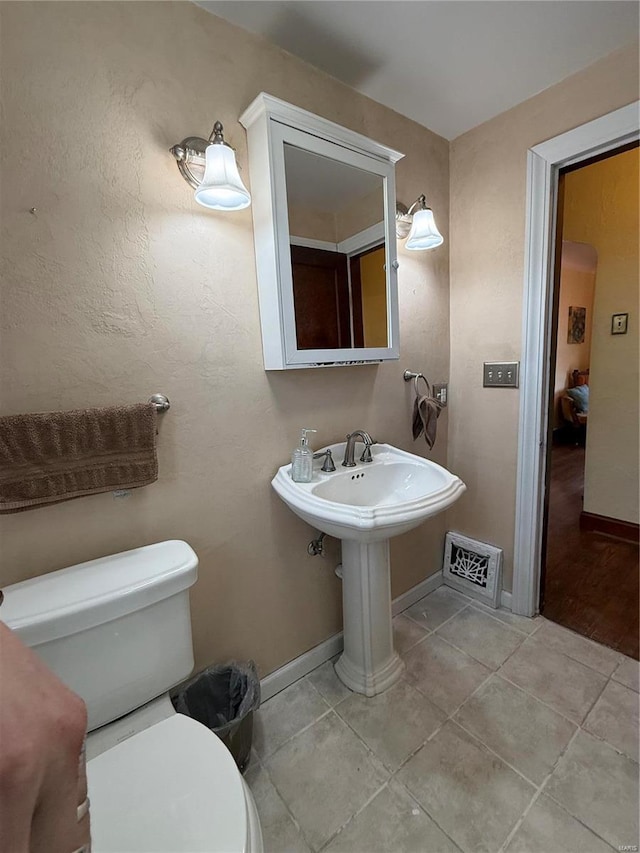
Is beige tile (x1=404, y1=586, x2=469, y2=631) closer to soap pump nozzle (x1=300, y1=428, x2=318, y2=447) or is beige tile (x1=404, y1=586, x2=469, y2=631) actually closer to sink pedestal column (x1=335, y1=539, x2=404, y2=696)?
sink pedestal column (x1=335, y1=539, x2=404, y2=696)

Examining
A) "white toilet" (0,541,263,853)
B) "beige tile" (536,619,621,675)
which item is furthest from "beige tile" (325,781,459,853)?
"beige tile" (536,619,621,675)

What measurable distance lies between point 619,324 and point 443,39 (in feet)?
6.71

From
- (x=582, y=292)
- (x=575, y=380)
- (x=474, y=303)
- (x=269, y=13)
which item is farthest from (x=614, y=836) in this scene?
(x=582, y=292)

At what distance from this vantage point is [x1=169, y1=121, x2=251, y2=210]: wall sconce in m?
0.98

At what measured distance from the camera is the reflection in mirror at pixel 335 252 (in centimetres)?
122

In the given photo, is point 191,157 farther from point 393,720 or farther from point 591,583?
point 591,583

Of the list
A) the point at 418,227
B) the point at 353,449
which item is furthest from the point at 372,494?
the point at 418,227

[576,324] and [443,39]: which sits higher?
[443,39]

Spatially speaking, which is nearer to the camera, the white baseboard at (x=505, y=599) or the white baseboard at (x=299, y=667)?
the white baseboard at (x=299, y=667)

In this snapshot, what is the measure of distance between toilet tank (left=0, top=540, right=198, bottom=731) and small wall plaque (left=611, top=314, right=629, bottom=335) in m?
2.86

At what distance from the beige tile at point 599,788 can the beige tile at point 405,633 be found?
2.02ft

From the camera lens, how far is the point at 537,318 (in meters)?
1.56

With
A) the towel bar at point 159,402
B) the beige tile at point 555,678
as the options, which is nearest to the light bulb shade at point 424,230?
the towel bar at point 159,402

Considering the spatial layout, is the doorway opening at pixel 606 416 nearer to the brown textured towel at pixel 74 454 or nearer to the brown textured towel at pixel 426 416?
the brown textured towel at pixel 426 416
